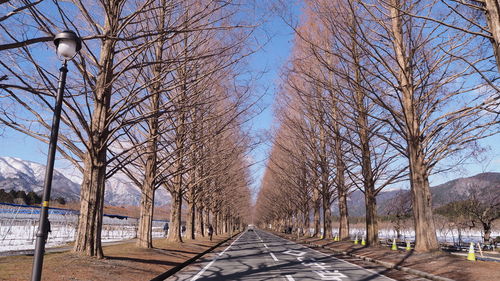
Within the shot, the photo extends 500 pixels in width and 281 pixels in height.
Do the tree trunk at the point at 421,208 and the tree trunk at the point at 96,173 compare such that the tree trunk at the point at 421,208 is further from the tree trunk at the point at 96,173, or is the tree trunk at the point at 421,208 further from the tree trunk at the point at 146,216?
the tree trunk at the point at 96,173

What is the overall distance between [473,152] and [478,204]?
2409 cm

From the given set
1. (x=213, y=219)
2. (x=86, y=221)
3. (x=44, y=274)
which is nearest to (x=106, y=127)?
(x=86, y=221)

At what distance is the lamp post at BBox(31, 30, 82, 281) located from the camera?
4477 mm

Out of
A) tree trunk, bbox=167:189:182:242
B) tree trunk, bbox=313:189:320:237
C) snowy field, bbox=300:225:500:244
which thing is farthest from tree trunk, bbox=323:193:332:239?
tree trunk, bbox=167:189:182:242

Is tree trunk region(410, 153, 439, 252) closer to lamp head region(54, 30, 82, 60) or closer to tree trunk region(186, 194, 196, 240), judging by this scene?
lamp head region(54, 30, 82, 60)

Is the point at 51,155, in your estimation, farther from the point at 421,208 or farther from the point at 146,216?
the point at 421,208

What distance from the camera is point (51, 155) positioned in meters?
4.88

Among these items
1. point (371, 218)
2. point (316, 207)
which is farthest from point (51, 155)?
point (316, 207)

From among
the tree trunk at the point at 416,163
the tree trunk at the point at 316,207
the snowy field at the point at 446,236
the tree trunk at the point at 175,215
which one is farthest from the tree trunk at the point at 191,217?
the snowy field at the point at 446,236

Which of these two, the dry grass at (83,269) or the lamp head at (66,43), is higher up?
the lamp head at (66,43)

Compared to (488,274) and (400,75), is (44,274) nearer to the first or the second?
(488,274)

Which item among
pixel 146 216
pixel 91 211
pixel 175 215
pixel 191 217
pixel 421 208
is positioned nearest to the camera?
pixel 91 211

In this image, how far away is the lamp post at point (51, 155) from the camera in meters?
4.48

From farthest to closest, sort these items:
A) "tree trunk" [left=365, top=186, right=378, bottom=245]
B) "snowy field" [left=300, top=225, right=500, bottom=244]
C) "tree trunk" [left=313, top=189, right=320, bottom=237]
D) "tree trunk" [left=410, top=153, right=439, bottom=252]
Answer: "snowy field" [left=300, top=225, right=500, bottom=244], "tree trunk" [left=313, top=189, right=320, bottom=237], "tree trunk" [left=365, top=186, right=378, bottom=245], "tree trunk" [left=410, top=153, right=439, bottom=252]
